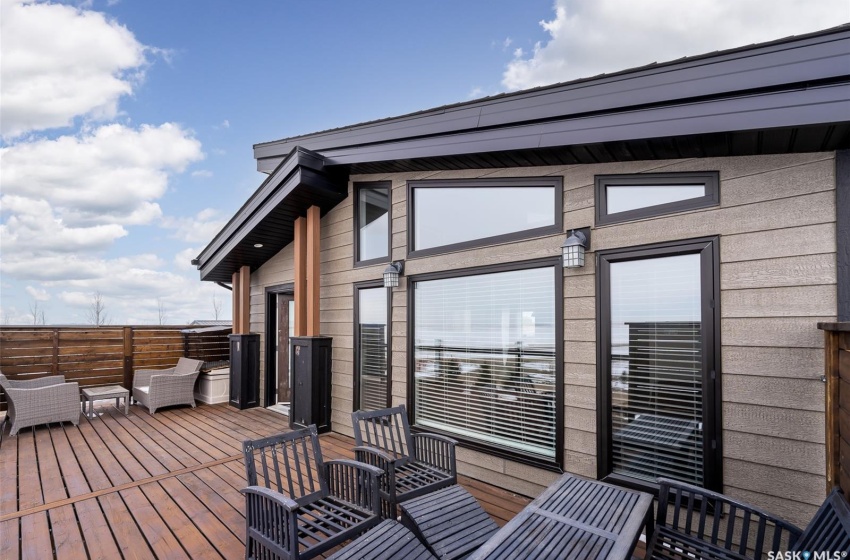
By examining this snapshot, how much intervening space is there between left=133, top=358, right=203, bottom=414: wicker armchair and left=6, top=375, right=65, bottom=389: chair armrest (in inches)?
39.6

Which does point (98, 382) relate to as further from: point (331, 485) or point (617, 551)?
point (617, 551)

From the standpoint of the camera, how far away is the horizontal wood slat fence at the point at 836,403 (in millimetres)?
1803

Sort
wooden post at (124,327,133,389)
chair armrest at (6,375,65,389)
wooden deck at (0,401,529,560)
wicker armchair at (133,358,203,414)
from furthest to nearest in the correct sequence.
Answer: wooden post at (124,327,133,389)
wicker armchair at (133,358,203,414)
chair armrest at (6,375,65,389)
wooden deck at (0,401,529,560)

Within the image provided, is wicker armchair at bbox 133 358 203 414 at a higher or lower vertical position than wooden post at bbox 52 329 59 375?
lower

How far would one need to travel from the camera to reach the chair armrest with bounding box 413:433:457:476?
2.93 metres

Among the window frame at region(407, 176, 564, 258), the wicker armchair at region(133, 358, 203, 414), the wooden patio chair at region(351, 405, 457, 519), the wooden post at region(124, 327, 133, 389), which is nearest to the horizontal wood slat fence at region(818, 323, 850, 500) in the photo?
the window frame at region(407, 176, 564, 258)

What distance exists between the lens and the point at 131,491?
11.1 feet

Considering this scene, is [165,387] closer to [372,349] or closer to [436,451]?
[372,349]

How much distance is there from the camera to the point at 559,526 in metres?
2.00

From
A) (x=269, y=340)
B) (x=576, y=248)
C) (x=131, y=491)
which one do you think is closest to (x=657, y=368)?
(x=576, y=248)

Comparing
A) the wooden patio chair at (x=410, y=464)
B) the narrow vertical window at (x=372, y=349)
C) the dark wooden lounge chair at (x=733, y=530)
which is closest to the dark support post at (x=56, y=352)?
the narrow vertical window at (x=372, y=349)

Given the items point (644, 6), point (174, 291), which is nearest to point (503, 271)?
point (644, 6)

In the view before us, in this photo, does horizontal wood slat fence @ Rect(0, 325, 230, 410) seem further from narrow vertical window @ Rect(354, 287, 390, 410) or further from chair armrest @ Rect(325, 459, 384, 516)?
chair armrest @ Rect(325, 459, 384, 516)

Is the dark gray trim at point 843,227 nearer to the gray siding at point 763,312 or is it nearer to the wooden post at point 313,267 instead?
the gray siding at point 763,312
